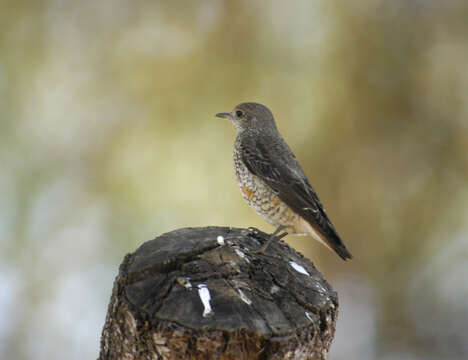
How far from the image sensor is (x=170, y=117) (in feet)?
17.7

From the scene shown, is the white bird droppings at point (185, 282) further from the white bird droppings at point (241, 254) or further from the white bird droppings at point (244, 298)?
the white bird droppings at point (241, 254)

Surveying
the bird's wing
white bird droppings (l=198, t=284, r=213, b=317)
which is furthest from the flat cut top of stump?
the bird's wing

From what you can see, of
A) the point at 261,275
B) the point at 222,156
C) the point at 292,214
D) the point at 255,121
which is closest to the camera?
the point at 261,275

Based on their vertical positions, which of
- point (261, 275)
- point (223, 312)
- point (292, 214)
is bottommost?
point (223, 312)

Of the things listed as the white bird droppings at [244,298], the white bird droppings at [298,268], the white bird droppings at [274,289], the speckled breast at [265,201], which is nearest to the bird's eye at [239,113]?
the speckled breast at [265,201]

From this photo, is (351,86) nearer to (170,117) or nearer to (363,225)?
(363,225)

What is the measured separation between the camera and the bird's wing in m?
3.54

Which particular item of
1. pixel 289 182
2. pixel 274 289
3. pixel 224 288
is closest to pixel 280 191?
pixel 289 182

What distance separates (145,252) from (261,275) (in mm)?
569

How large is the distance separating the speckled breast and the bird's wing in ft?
0.13

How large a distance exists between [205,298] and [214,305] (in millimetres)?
54

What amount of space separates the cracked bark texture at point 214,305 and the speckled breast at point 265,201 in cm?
88

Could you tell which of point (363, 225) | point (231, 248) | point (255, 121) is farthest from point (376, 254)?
point (231, 248)

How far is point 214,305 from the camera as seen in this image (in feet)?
7.53
